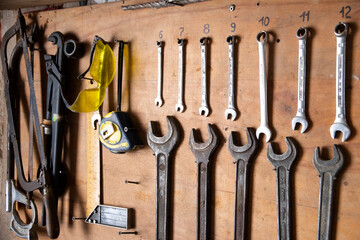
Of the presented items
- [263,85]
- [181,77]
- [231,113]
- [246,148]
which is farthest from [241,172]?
[181,77]

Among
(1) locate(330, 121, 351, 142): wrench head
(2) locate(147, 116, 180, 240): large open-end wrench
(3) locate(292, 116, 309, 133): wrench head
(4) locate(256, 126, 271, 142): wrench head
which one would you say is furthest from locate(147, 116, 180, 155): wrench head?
(1) locate(330, 121, 351, 142): wrench head

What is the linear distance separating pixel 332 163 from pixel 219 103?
0.46 metres

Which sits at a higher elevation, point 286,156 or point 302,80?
point 302,80

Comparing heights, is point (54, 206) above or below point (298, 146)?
below

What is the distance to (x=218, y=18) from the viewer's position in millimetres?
1484

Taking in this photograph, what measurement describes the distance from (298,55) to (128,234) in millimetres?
1024

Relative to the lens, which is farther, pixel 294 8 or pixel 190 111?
pixel 190 111

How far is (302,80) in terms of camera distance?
1304 mm

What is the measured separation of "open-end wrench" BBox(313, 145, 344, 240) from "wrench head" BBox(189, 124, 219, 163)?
0.37 m

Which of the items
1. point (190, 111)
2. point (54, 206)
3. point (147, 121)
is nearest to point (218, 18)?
point (190, 111)

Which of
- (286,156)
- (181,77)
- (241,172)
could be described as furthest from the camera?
(181,77)

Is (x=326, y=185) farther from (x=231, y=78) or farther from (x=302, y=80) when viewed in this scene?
(x=231, y=78)

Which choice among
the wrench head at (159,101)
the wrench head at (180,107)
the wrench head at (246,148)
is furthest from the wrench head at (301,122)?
the wrench head at (159,101)

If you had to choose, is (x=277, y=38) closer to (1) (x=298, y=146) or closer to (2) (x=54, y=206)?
(1) (x=298, y=146)
